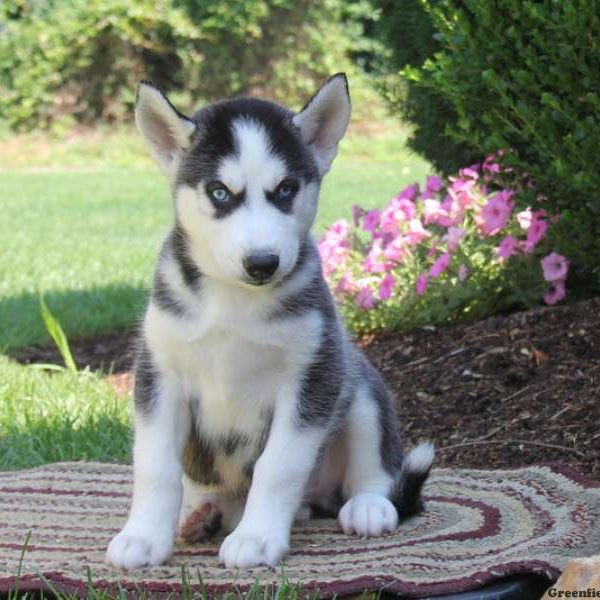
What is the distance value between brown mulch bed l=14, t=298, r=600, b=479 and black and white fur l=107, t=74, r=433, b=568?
89cm

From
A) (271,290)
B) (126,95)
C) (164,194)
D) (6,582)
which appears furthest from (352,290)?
(126,95)

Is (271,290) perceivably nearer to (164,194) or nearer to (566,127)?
(566,127)

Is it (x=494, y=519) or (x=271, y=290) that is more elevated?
(x=271, y=290)

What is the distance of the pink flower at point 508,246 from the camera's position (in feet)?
17.4

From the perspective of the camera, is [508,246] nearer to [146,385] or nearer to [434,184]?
[434,184]

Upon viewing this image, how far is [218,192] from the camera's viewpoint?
3.03m

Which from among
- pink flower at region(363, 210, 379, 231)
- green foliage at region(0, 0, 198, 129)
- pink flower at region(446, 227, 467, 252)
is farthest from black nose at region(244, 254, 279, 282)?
green foliage at region(0, 0, 198, 129)

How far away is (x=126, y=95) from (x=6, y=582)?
19661 mm

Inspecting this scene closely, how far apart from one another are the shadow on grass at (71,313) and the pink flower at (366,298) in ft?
5.15

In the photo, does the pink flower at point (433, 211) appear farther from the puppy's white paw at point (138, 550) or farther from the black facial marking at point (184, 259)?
the puppy's white paw at point (138, 550)

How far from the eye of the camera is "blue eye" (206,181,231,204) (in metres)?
3.01

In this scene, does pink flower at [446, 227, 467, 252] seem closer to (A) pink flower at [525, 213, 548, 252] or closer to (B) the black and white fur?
(A) pink flower at [525, 213, 548, 252]

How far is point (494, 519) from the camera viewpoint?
11.4ft

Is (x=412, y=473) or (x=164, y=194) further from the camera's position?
(x=164, y=194)
